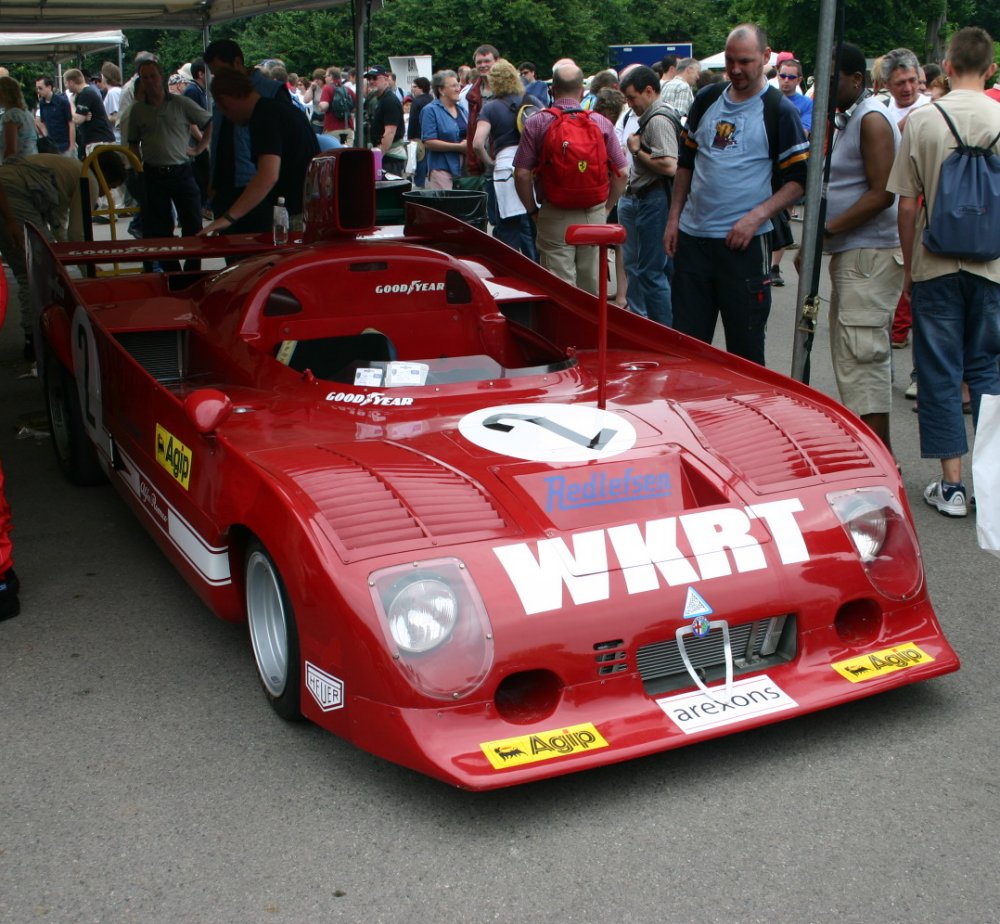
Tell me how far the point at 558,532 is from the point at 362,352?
160 cm

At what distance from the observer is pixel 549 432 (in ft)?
11.7

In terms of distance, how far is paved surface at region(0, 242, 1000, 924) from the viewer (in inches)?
98.3

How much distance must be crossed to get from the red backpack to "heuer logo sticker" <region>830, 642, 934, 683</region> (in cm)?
450

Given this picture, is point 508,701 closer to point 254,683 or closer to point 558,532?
point 558,532

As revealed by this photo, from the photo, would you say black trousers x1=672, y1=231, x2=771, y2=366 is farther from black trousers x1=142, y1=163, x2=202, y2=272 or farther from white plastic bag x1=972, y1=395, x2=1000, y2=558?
black trousers x1=142, y1=163, x2=202, y2=272

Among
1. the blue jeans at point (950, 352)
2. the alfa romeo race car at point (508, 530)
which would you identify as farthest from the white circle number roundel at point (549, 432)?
the blue jeans at point (950, 352)

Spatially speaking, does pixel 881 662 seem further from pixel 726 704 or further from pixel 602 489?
pixel 602 489

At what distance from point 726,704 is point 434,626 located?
0.75 m

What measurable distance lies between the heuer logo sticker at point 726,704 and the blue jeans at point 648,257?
5.01m

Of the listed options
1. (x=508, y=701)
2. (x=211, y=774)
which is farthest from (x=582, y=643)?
(x=211, y=774)

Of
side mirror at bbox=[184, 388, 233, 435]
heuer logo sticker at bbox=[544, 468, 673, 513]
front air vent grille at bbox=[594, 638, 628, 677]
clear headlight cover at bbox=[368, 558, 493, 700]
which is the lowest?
front air vent grille at bbox=[594, 638, 628, 677]

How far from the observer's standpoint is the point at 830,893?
98.4 inches

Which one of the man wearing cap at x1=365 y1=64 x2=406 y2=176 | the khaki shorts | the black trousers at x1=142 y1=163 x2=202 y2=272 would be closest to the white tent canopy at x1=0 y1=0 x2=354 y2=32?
the black trousers at x1=142 y1=163 x2=202 y2=272

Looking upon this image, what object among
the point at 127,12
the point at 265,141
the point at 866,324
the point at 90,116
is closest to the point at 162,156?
the point at 127,12
